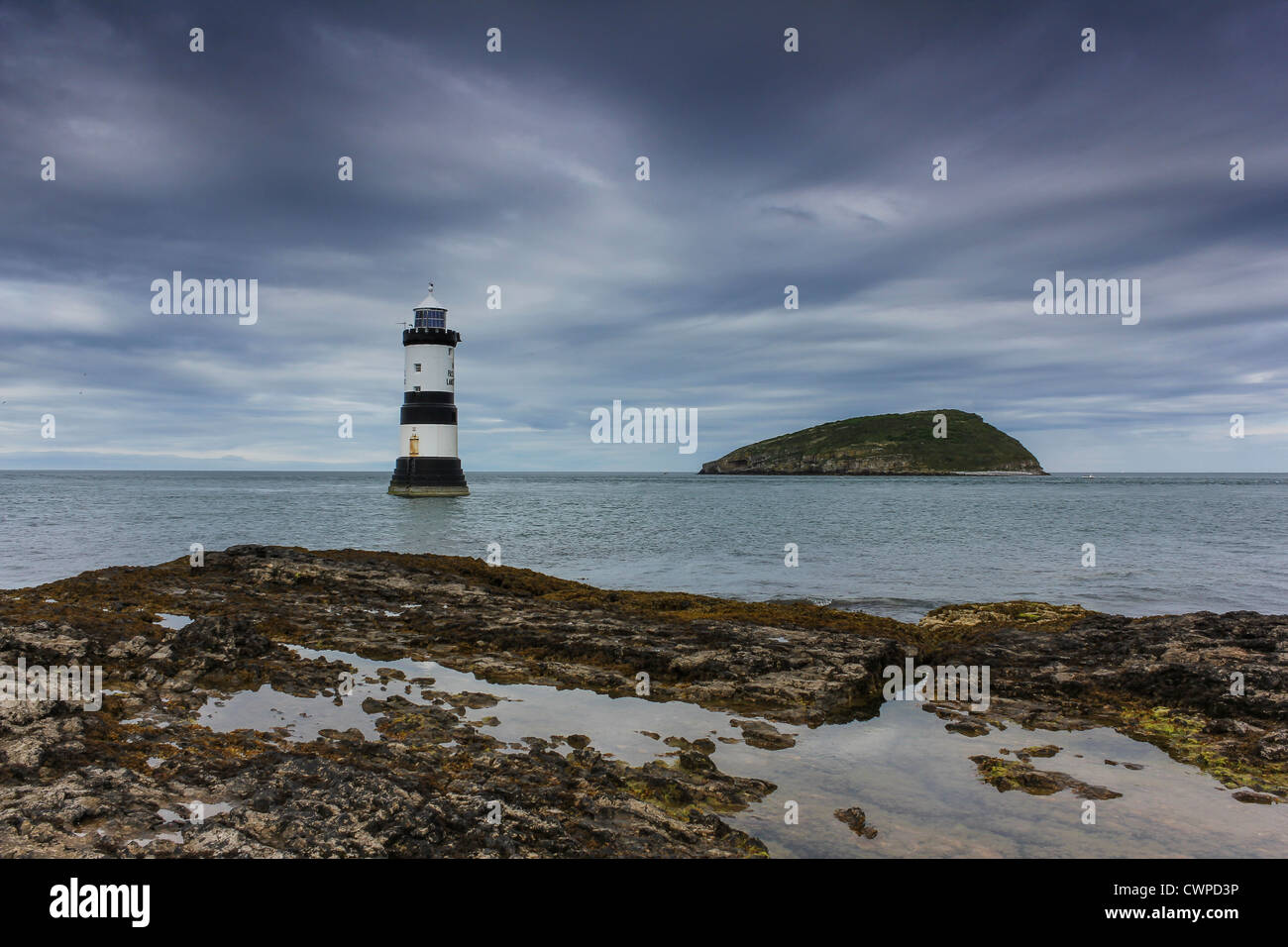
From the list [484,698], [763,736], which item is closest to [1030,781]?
[763,736]

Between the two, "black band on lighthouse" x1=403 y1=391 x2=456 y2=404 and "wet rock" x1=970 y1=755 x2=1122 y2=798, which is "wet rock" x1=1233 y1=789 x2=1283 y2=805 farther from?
"black band on lighthouse" x1=403 y1=391 x2=456 y2=404

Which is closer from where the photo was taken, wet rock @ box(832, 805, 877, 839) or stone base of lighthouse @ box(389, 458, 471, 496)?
wet rock @ box(832, 805, 877, 839)

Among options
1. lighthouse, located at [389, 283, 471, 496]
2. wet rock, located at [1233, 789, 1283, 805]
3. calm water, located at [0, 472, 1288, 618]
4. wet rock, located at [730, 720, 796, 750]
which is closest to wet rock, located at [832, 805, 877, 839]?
wet rock, located at [730, 720, 796, 750]

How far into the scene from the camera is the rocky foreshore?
6.02 meters

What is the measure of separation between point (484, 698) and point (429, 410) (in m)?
52.5

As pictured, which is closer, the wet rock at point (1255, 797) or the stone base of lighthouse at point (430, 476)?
the wet rock at point (1255, 797)

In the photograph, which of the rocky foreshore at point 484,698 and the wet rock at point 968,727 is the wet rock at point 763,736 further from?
the wet rock at point 968,727

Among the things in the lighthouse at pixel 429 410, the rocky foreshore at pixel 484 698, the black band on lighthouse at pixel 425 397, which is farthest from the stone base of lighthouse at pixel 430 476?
the rocky foreshore at pixel 484 698

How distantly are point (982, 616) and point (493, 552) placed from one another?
21.9m

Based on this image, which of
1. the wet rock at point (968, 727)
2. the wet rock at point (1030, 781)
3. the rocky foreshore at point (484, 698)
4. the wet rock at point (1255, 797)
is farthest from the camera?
the wet rock at point (968, 727)

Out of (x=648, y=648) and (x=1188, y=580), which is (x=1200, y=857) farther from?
(x=1188, y=580)

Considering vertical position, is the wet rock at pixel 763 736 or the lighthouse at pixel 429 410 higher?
the lighthouse at pixel 429 410

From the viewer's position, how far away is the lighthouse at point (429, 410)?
2287 inches

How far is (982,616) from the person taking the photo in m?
16.8
